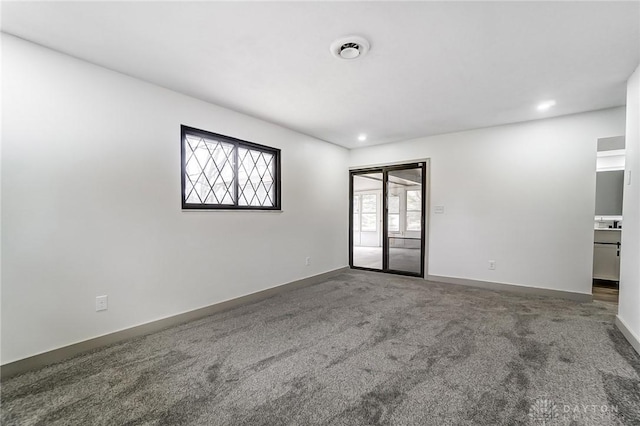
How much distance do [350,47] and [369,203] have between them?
5.80m

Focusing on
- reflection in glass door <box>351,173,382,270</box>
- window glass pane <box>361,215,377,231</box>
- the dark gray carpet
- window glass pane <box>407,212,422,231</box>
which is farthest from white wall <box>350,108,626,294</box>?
window glass pane <box>361,215,377,231</box>

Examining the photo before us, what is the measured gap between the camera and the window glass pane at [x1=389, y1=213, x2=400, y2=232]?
17.6 ft

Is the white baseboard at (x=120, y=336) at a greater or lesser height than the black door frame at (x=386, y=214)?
lesser

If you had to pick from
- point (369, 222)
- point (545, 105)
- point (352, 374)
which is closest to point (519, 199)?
point (545, 105)

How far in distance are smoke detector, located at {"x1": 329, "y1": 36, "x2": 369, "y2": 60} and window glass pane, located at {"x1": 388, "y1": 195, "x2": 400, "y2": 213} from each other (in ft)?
10.9

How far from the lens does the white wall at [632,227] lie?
2404 mm

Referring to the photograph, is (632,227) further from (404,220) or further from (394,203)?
(394,203)

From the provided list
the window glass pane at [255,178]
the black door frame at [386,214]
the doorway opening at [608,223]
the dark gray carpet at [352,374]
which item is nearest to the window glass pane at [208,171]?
the window glass pane at [255,178]

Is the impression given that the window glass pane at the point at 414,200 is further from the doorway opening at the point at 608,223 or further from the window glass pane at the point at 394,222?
the doorway opening at the point at 608,223

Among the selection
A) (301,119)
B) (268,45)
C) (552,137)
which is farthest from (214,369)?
(552,137)

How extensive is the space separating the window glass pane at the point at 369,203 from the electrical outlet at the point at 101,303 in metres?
6.01

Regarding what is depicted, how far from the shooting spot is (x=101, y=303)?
8.13 ft

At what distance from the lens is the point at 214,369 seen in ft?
6.87

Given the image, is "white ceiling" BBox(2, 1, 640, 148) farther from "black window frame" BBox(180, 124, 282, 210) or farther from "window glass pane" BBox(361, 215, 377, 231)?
"window glass pane" BBox(361, 215, 377, 231)
